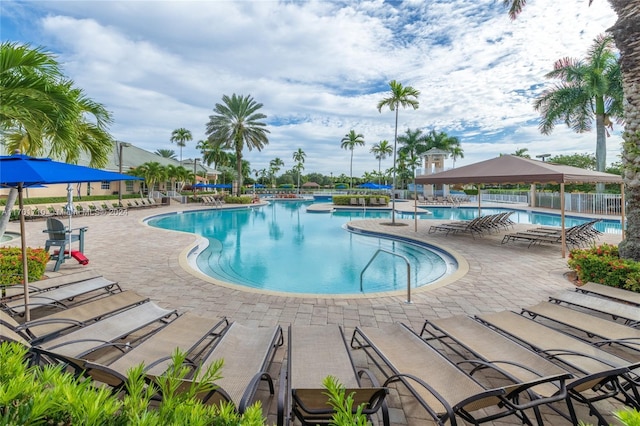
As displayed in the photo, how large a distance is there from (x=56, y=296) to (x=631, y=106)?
1066cm

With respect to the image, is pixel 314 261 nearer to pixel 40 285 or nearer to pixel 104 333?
pixel 40 285

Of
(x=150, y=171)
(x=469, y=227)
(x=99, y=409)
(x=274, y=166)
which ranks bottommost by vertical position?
(x=469, y=227)

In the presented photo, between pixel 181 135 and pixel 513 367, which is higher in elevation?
pixel 181 135

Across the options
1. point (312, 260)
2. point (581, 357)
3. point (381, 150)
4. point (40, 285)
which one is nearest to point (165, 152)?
point (381, 150)

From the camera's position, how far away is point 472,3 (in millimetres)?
9203

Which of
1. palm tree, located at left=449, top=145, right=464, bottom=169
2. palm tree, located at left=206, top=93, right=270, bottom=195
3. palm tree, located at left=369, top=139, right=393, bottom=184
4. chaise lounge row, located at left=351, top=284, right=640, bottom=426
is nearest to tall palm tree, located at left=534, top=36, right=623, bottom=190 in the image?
palm tree, located at left=449, top=145, right=464, bottom=169

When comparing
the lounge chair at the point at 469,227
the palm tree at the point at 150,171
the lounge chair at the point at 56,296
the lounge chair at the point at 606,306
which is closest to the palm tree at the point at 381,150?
the palm tree at the point at 150,171

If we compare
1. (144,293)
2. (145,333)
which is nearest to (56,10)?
(144,293)

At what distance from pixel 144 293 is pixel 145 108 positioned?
16.1 m

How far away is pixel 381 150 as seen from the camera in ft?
152

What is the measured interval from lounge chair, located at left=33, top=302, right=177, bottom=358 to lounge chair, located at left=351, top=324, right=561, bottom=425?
2.59 metres

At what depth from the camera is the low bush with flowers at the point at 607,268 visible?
15.9 ft

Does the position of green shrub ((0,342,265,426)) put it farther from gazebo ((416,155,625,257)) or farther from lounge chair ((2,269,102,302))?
gazebo ((416,155,625,257))

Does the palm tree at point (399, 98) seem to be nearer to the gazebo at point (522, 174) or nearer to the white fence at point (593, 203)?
the gazebo at point (522, 174)
